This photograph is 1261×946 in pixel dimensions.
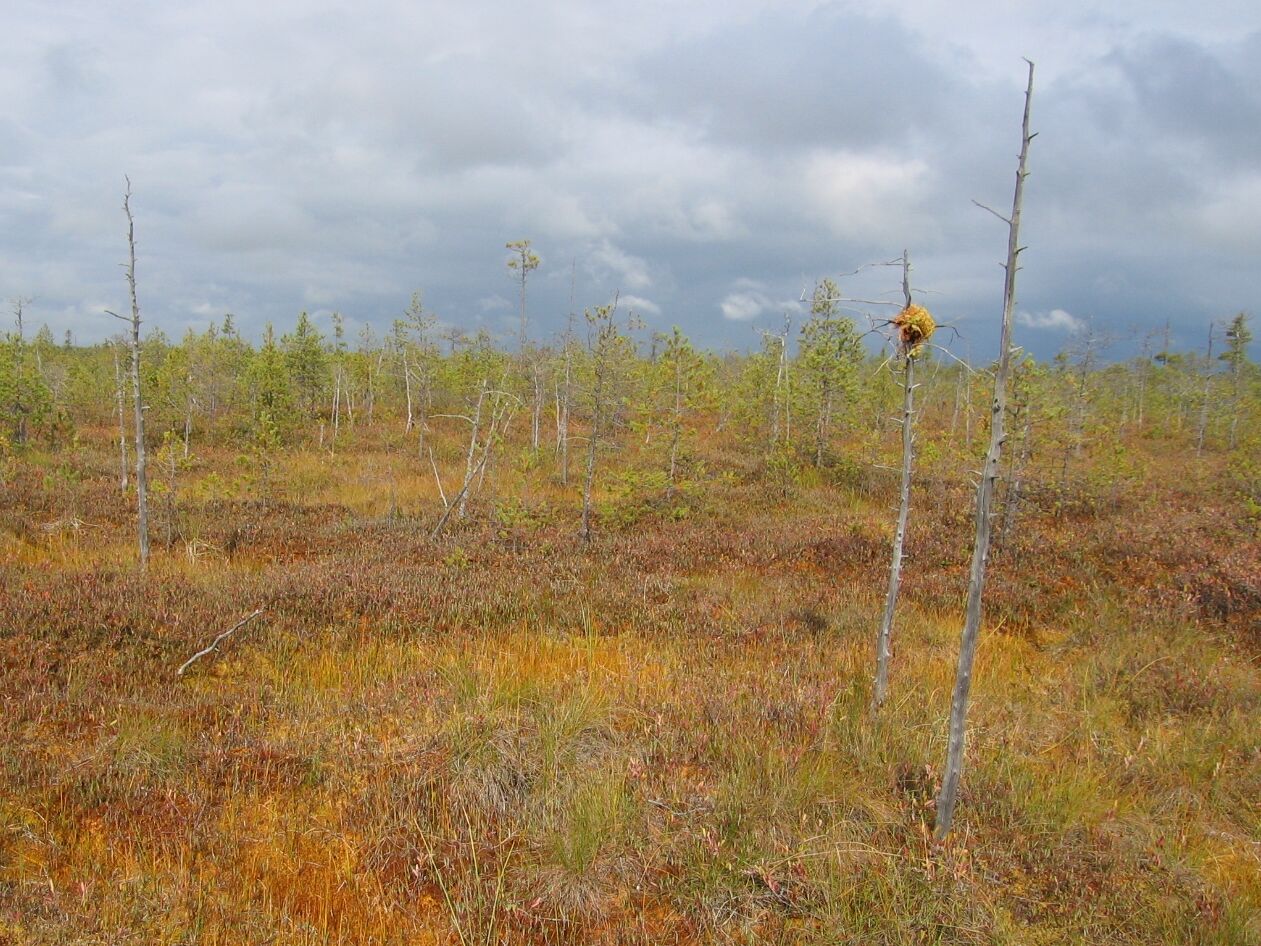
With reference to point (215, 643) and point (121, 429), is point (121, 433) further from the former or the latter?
point (215, 643)

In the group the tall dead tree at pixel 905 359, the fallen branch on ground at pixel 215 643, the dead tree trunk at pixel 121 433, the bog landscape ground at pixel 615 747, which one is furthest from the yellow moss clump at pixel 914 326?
the dead tree trunk at pixel 121 433

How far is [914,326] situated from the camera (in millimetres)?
3635

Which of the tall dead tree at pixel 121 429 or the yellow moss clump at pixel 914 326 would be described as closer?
the yellow moss clump at pixel 914 326

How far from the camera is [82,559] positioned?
8.93 meters

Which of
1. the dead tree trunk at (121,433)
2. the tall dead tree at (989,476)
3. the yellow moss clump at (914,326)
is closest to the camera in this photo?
Answer: the tall dead tree at (989,476)

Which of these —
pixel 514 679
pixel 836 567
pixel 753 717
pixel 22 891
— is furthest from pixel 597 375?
pixel 22 891

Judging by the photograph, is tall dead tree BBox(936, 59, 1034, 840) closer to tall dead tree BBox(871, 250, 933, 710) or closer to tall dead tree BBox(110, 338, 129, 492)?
tall dead tree BBox(871, 250, 933, 710)

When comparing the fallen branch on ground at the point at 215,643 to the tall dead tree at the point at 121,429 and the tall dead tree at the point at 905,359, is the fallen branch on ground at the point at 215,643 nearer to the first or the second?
the tall dead tree at the point at 905,359

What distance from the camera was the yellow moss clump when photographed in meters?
3.65

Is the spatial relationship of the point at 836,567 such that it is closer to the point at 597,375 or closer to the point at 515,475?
the point at 597,375

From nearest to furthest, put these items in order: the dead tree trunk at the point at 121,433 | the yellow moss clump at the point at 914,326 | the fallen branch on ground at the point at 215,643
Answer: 1. the yellow moss clump at the point at 914,326
2. the fallen branch on ground at the point at 215,643
3. the dead tree trunk at the point at 121,433

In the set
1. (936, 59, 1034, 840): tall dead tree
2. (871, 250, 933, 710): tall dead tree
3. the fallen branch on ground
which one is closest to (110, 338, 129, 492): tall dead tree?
the fallen branch on ground

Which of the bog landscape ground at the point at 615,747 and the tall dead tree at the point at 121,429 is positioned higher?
the tall dead tree at the point at 121,429

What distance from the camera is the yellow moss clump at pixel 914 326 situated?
3.65 m
